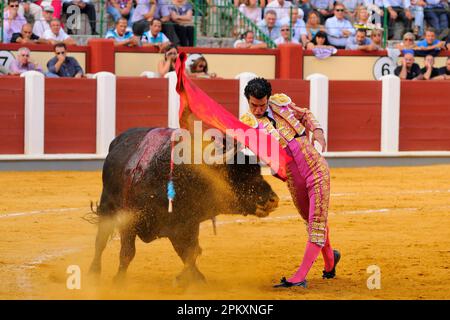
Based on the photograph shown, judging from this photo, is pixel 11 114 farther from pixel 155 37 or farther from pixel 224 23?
pixel 224 23

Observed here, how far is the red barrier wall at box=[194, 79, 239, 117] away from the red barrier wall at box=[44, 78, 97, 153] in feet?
3.85

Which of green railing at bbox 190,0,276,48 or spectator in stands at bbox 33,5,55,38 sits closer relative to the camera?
spectator in stands at bbox 33,5,55,38

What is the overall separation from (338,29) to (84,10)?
314 cm

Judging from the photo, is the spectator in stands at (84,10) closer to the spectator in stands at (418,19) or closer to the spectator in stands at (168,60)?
the spectator in stands at (168,60)

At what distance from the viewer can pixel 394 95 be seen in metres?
12.0

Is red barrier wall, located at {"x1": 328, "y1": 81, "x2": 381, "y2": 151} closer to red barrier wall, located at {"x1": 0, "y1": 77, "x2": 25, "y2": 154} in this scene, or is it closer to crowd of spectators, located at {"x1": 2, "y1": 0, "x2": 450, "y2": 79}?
crowd of spectators, located at {"x1": 2, "y1": 0, "x2": 450, "y2": 79}

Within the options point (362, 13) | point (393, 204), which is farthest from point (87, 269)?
point (362, 13)

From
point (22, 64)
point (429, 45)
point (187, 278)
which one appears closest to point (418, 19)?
point (429, 45)

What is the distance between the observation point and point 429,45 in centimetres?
1304

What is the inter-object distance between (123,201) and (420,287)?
5.12 feet

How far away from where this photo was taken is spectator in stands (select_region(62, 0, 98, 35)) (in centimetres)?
1172

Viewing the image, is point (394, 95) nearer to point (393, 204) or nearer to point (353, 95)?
point (353, 95)

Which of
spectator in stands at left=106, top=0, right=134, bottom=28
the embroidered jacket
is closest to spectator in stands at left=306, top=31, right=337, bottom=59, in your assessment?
spectator in stands at left=106, top=0, right=134, bottom=28

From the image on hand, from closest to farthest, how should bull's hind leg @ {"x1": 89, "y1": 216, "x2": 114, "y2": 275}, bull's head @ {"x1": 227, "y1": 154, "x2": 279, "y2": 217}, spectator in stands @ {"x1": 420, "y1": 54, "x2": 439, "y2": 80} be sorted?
bull's head @ {"x1": 227, "y1": 154, "x2": 279, "y2": 217} < bull's hind leg @ {"x1": 89, "y1": 216, "x2": 114, "y2": 275} < spectator in stands @ {"x1": 420, "y1": 54, "x2": 439, "y2": 80}
